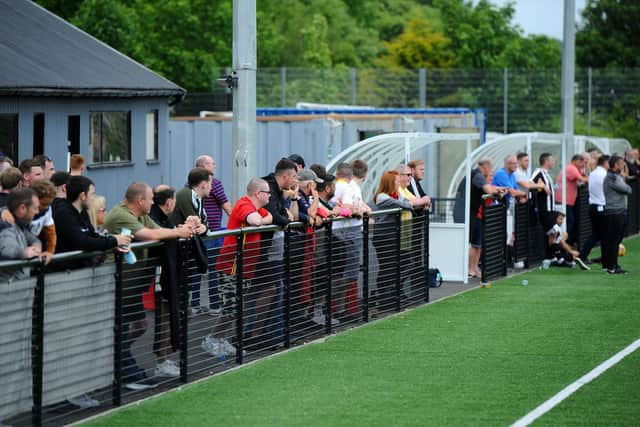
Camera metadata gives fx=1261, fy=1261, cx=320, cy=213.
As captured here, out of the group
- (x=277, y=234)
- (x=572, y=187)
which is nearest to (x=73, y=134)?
(x=572, y=187)

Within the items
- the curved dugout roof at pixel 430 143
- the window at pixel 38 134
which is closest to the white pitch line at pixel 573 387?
the curved dugout roof at pixel 430 143

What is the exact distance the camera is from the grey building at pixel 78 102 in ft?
72.7

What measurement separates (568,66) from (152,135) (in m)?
9.37

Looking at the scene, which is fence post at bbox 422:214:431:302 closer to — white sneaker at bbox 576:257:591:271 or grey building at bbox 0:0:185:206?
white sneaker at bbox 576:257:591:271

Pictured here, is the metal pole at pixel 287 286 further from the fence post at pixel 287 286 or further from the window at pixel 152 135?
the window at pixel 152 135

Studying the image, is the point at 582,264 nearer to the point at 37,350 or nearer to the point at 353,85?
the point at 37,350

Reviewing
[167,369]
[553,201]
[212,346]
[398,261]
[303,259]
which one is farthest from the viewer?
[553,201]

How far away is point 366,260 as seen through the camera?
14570mm

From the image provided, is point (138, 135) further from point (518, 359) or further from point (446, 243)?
point (518, 359)

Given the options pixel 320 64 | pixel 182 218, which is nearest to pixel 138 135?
pixel 182 218

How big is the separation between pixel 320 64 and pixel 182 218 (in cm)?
5403

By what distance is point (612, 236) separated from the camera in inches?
786

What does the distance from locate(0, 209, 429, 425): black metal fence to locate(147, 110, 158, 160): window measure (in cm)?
1389

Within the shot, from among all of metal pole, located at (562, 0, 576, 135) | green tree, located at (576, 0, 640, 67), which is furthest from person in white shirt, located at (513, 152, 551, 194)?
green tree, located at (576, 0, 640, 67)
